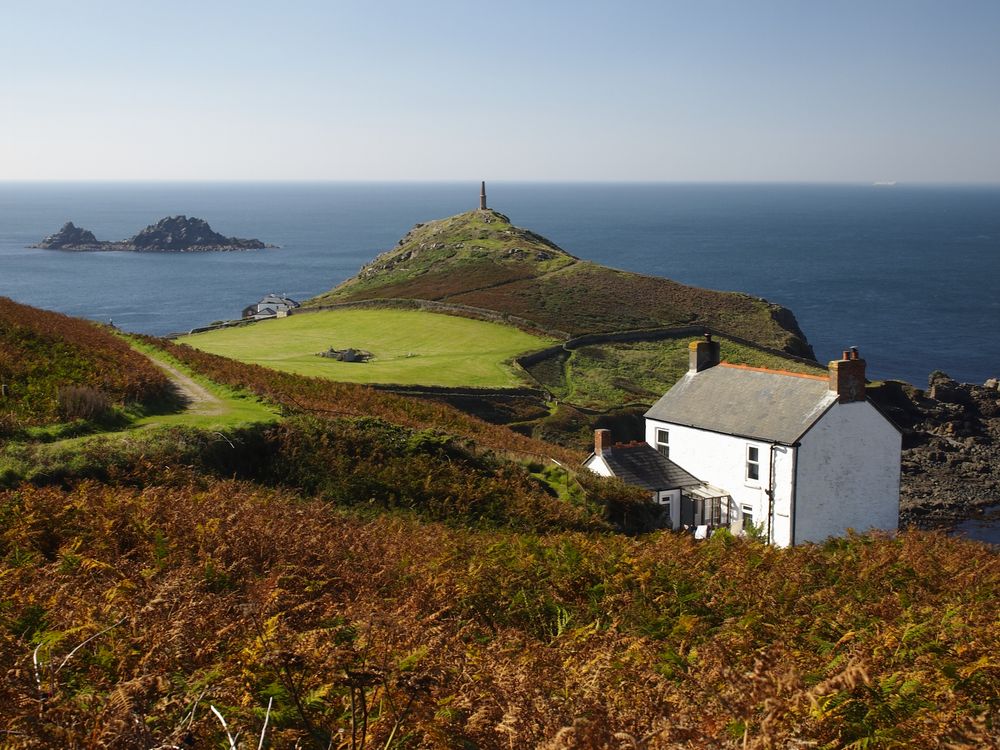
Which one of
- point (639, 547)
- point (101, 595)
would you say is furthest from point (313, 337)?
point (101, 595)

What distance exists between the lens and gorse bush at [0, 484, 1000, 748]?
6602 millimetres

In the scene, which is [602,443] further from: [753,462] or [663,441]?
[753,462]

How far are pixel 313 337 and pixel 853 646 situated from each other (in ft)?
219

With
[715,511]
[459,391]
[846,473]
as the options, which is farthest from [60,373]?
[459,391]

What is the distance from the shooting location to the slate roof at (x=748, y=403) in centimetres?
2942

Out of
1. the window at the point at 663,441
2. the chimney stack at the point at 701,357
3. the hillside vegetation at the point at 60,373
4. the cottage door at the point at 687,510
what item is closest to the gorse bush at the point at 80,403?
the hillside vegetation at the point at 60,373

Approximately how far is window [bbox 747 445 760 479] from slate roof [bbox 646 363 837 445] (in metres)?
0.48

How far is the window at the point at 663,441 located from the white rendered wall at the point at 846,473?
590 centimetres

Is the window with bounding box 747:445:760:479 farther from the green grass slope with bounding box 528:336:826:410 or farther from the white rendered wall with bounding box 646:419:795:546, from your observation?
the green grass slope with bounding box 528:336:826:410

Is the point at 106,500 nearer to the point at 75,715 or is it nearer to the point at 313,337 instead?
the point at 75,715

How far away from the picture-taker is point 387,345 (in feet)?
235

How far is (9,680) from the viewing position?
6.62 m

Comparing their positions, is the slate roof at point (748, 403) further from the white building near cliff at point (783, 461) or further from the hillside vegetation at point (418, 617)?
the hillside vegetation at point (418, 617)

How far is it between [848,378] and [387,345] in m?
47.0
